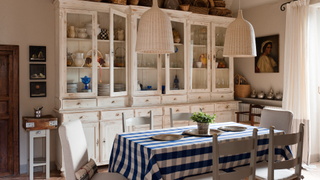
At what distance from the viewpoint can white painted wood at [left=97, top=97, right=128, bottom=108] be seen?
4234 mm

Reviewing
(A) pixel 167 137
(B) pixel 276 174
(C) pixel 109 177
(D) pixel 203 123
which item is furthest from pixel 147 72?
(B) pixel 276 174

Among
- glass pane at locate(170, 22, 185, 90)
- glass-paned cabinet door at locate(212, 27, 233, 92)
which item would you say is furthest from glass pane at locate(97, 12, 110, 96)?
glass-paned cabinet door at locate(212, 27, 233, 92)

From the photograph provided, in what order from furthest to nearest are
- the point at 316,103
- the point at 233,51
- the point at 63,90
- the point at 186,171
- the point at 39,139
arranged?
the point at 316,103 → the point at 39,139 → the point at 63,90 → the point at 233,51 → the point at 186,171

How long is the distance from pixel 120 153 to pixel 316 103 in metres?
3.46

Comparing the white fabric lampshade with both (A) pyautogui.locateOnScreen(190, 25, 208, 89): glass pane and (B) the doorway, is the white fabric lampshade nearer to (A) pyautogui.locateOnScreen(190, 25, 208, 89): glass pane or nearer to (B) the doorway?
(A) pyautogui.locateOnScreen(190, 25, 208, 89): glass pane

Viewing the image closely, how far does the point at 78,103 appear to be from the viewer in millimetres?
4059

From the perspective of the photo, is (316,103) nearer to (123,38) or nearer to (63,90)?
(123,38)

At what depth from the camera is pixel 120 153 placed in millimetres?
2643

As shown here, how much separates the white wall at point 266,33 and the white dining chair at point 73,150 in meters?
3.65

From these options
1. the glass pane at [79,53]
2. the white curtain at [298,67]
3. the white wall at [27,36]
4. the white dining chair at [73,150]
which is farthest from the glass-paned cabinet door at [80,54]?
the white curtain at [298,67]

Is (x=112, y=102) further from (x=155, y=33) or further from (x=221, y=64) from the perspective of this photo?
(x=221, y=64)

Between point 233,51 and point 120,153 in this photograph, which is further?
point 233,51

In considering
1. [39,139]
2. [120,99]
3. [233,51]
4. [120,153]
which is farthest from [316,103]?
[39,139]

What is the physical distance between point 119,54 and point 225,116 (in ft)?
7.61
